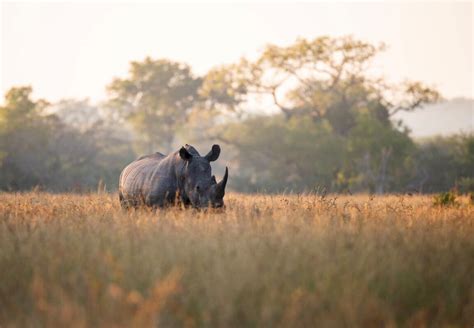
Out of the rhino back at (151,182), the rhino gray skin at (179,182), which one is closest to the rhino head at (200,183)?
the rhino gray skin at (179,182)

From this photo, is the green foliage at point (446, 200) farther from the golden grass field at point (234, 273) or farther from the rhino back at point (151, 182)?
the rhino back at point (151, 182)

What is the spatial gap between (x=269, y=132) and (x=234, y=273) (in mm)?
36566

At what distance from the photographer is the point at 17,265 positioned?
253 inches

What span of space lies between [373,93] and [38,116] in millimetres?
21822

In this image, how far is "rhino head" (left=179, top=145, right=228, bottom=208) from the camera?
9.80m

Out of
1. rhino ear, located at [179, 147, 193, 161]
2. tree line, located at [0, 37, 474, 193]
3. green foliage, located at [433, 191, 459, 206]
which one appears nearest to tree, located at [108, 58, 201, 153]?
tree line, located at [0, 37, 474, 193]

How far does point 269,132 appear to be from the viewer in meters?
42.3

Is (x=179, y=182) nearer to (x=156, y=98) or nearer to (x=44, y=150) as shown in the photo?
(x=44, y=150)

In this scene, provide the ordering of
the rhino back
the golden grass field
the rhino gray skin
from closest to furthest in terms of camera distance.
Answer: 1. the golden grass field
2. the rhino gray skin
3. the rhino back

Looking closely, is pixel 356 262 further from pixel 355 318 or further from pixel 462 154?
pixel 462 154

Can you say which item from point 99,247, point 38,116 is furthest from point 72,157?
point 99,247

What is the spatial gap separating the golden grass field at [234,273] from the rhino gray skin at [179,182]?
126 centimetres

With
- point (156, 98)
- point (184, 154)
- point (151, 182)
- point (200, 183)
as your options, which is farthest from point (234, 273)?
point (156, 98)

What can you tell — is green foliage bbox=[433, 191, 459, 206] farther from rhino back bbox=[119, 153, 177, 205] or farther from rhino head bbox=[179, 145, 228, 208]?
rhino back bbox=[119, 153, 177, 205]
